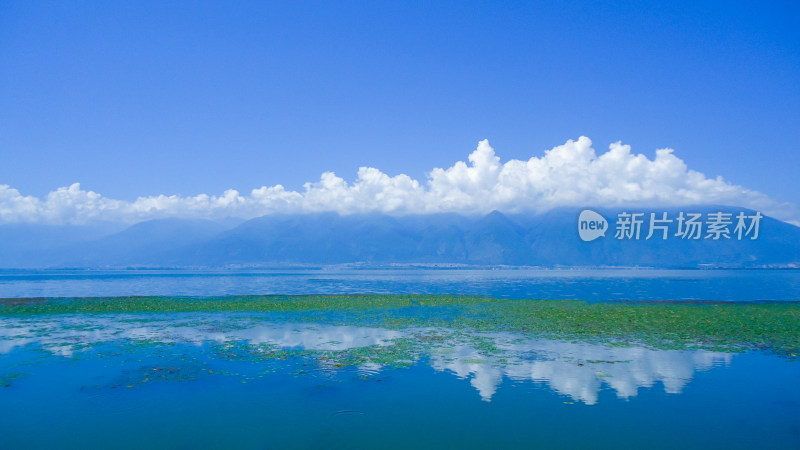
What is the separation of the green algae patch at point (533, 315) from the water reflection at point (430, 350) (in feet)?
6.03

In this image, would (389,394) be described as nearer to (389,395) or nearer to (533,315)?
(389,395)

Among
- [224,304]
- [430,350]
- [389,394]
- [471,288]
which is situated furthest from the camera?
[471,288]

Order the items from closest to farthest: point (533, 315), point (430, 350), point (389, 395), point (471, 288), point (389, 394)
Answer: point (389, 395) < point (389, 394) < point (430, 350) < point (533, 315) < point (471, 288)

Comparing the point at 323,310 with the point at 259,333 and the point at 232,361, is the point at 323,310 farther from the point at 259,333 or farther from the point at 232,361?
the point at 232,361

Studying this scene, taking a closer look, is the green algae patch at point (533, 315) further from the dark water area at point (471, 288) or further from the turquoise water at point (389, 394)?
the dark water area at point (471, 288)

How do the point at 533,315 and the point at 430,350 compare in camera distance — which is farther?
the point at 533,315

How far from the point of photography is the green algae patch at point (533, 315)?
27.1 meters

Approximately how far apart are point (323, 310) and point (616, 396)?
99.6ft

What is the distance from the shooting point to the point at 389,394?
16891 millimetres

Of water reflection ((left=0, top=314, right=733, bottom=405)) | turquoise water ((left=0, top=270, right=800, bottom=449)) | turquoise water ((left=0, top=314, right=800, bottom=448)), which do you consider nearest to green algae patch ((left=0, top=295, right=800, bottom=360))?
water reflection ((left=0, top=314, right=733, bottom=405))

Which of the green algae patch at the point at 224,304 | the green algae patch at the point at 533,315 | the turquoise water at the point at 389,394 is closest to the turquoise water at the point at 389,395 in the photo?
the turquoise water at the point at 389,394

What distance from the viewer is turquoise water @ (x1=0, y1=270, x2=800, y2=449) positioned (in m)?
13.1

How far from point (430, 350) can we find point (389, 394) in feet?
24.5

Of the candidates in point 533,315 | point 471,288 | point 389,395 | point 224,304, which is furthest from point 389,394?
point 471,288
